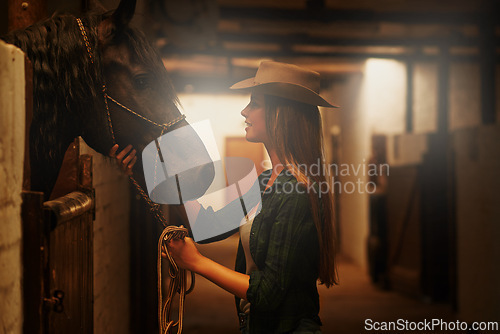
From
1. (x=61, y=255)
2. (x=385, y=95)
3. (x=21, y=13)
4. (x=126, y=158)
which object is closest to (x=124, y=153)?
(x=126, y=158)

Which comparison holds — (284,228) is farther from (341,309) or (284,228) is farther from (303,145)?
(341,309)

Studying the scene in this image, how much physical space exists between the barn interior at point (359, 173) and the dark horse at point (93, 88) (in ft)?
0.94

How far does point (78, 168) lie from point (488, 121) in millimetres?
3400

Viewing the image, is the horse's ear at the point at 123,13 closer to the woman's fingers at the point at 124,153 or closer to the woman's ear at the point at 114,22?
the woman's ear at the point at 114,22

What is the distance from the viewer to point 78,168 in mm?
1594

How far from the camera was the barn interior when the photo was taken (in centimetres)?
161

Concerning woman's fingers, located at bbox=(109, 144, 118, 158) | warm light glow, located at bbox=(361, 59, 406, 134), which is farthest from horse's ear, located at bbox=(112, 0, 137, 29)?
warm light glow, located at bbox=(361, 59, 406, 134)

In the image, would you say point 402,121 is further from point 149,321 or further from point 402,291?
point 149,321

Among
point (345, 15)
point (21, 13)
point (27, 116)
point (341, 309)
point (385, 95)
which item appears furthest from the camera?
point (385, 95)

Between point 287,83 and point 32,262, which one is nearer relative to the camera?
point 32,262

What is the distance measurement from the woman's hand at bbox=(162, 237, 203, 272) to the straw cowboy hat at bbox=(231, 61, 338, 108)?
0.43m

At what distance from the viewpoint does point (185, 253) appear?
47.6 inches

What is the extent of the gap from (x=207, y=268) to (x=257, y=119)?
399 mm

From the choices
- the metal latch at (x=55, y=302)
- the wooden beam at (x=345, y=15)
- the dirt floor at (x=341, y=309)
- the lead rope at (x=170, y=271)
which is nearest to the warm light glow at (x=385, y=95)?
the wooden beam at (x=345, y=15)
